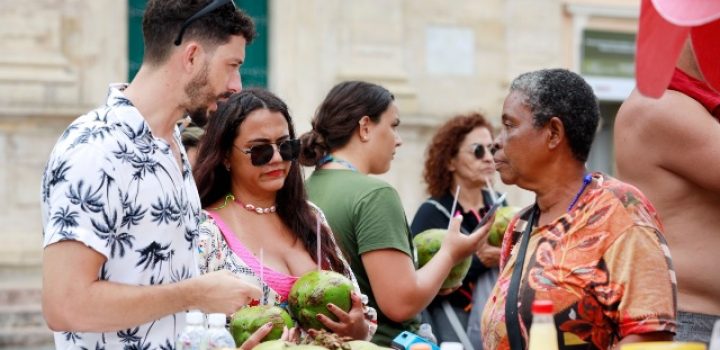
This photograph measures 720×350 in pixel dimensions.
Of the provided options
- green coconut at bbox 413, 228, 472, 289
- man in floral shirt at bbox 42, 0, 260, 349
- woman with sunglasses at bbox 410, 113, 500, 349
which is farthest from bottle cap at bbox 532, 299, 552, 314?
woman with sunglasses at bbox 410, 113, 500, 349

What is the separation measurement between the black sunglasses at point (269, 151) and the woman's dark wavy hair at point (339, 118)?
0.75m

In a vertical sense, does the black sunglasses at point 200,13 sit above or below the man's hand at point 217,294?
above

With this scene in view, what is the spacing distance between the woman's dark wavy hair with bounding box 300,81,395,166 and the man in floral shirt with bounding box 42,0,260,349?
169 centimetres

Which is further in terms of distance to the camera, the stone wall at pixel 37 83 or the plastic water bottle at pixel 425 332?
the stone wall at pixel 37 83

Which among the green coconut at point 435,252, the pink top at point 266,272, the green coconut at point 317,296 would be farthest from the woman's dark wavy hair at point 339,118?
the green coconut at point 317,296

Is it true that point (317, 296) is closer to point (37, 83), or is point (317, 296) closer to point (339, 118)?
point (339, 118)

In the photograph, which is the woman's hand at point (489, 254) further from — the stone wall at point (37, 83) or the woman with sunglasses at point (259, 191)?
the stone wall at point (37, 83)

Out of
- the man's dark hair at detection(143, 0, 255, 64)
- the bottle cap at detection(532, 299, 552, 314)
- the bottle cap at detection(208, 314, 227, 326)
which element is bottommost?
the bottle cap at detection(208, 314, 227, 326)

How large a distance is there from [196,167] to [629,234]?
1.98 meters

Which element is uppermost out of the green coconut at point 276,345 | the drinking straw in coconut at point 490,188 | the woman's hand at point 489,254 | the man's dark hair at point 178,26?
the man's dark hair at point 178,26

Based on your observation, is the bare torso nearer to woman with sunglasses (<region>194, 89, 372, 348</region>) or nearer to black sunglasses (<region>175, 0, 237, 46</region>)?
woman with sunglasses (<region>194, 89, 372, 348</region>)

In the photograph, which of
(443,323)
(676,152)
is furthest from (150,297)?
(443,323)

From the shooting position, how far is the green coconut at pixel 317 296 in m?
4.52

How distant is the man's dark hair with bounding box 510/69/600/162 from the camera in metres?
4.16
